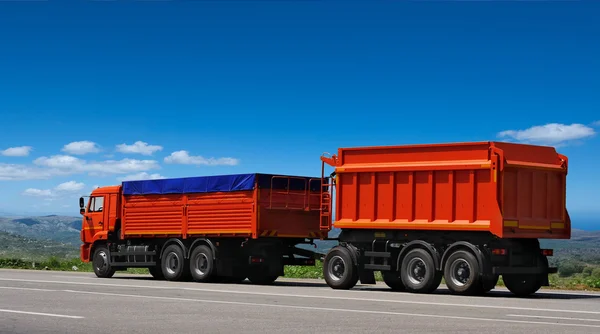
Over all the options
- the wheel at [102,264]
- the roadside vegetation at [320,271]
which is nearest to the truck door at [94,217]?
the wheel at [102,264]

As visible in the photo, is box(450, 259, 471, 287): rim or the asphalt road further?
box(450, 259, 471, 287): rim

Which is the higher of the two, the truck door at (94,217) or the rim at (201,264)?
the truck door at (94,217)

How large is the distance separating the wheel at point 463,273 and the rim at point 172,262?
9.38 metres

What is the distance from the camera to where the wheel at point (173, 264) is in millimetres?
28391

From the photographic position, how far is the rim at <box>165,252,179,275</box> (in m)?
28.7

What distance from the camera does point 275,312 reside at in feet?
51.9

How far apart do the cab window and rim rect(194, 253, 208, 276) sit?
5.44 m

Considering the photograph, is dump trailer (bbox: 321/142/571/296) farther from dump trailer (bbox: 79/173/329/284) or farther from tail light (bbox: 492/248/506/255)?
dump trailer (bbox: 79/173/329/284)

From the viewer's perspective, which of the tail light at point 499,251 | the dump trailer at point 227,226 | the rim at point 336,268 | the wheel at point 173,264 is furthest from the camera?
the wheel at point 173,264

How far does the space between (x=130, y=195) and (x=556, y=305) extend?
16.0 m

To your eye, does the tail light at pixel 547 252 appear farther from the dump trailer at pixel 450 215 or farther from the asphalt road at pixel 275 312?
the asphalt road at pixel 275 312

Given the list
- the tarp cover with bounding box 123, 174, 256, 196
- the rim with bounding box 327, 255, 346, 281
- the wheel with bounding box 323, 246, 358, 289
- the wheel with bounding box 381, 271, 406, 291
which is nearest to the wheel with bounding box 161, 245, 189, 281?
the tarp cover with bounding box 123, 174, 256, 196

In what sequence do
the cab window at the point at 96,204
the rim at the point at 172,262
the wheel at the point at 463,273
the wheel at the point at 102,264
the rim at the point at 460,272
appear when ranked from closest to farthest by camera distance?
the wheel at the point at 463,273 < the rim at the point at 460,272 < the rim at the point at 172,262 < the wheel at the point at 102,264 < the cab window at the point at 96,204

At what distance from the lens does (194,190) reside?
28500mm
